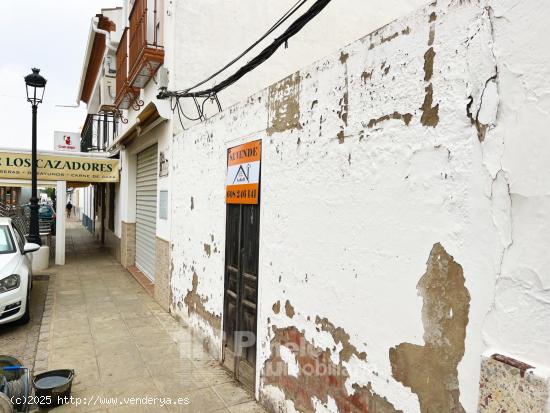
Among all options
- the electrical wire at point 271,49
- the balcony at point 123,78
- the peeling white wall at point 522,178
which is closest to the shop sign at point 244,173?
the electrical wire at point 271,49

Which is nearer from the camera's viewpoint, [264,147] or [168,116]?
[264,147]

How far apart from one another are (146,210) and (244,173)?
627cm

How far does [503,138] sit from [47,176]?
11.9 meters

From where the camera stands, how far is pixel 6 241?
22.0 ft

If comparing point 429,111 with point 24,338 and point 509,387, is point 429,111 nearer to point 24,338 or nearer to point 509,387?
point 509,387

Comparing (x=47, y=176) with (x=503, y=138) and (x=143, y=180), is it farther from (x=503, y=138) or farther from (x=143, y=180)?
(x=503, y=138)

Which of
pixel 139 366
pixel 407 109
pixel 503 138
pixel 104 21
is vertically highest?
pixel 104 21

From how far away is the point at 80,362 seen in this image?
4.89 metres

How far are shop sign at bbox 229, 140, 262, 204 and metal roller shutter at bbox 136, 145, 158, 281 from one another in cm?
460

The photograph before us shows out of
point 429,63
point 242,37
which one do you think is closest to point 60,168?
point 242,37

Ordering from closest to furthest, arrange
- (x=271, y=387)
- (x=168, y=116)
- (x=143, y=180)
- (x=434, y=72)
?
(x=434, y=72) → (x=271, y=387) → (x=168, y=116) → (x=143, y=180)

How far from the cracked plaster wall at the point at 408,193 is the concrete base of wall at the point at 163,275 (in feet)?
11.6

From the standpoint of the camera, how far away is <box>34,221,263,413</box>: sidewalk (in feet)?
13.1

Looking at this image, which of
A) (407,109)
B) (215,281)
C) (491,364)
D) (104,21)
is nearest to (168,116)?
(215,281)
